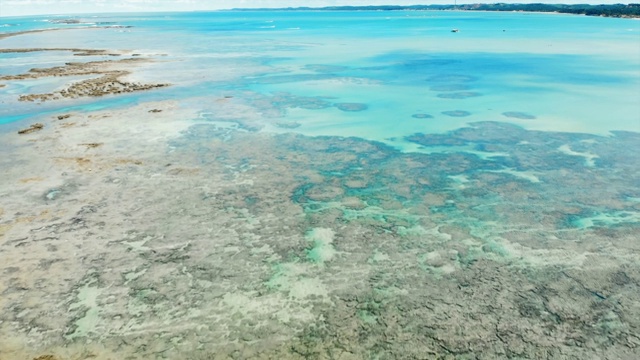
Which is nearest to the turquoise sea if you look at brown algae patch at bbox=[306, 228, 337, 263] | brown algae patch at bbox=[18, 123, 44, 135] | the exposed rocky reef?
brown algae patch at bbox=[306, 228, 337, 263]

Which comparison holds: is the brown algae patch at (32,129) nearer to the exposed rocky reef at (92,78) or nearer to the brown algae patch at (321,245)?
the exposed rocky reef at (92,78)

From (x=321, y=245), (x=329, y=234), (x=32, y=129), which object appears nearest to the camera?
(x=321, y=245)

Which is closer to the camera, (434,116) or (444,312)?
(444,312)

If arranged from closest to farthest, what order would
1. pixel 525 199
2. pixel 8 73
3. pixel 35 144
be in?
pixel 525 199, pixel 35 144, pixel 8 73

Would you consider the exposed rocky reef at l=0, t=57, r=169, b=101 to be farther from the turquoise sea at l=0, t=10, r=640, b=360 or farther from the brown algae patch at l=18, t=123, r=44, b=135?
the brown algae patch at l=18, t=123, r=44, b=135

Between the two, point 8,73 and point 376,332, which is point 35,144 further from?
point 8,73

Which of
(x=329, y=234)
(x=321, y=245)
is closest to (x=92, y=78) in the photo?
(x=329, y=234)

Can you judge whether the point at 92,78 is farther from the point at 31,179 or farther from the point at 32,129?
the point at 31,179

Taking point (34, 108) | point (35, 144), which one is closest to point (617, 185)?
point (35, 144)
